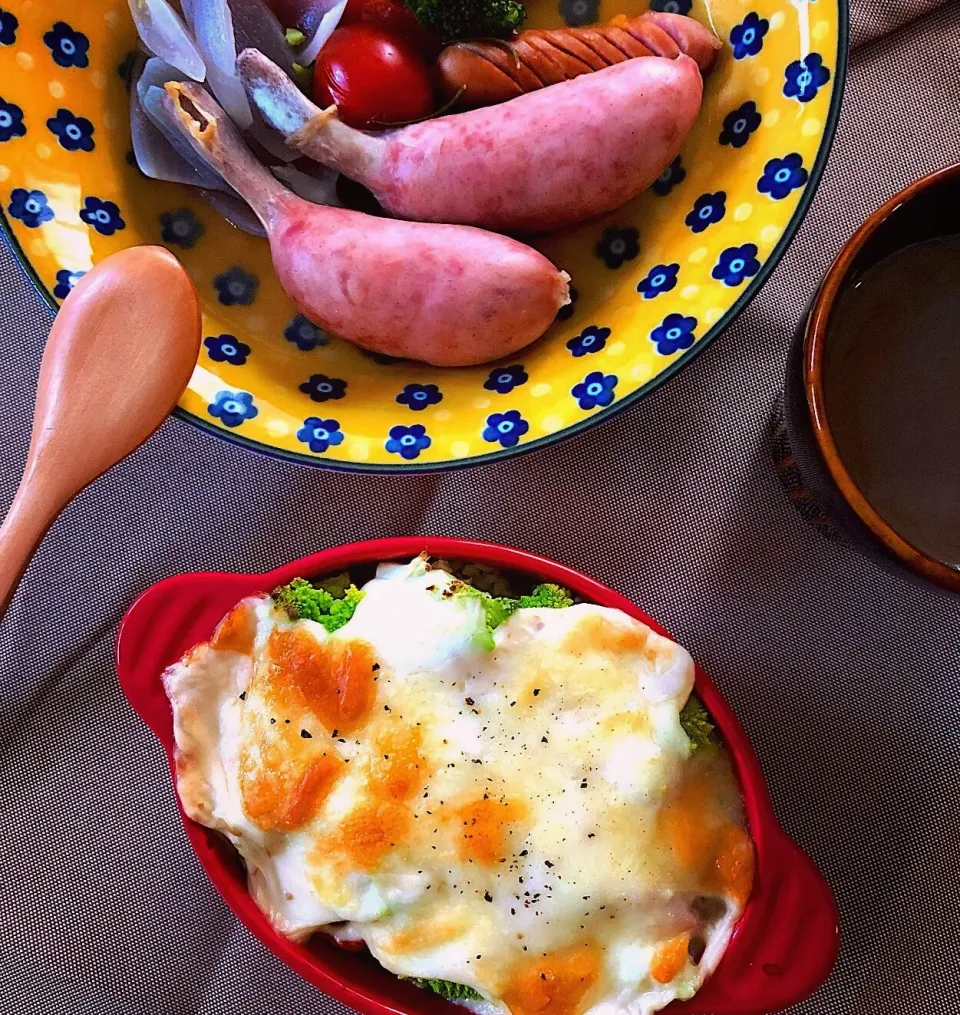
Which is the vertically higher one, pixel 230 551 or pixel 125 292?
pixel 125 292

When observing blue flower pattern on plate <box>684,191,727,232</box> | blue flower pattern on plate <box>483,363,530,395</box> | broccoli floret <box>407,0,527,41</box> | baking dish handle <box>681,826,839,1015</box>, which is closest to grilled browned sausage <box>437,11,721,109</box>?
broccoli floret <box>407,0,527,41</box>

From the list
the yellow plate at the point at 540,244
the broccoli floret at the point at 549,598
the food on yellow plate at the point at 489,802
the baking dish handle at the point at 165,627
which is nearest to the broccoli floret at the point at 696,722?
the food on yellow plate at the point at 489,802

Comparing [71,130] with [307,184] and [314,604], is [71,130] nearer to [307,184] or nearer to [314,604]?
[307,184]

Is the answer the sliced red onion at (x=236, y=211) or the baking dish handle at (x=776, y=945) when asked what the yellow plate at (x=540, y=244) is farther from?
the baking dish handle at (x=776, y=945)

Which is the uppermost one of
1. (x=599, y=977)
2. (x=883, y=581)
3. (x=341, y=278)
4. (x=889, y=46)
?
(x=889, y=46)

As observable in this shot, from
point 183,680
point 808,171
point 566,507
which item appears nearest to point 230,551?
point 183,680

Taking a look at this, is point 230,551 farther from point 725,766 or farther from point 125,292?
point 725,766

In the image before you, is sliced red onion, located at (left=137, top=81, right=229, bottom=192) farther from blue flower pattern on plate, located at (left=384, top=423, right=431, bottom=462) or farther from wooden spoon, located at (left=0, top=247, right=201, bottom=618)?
blue flower pattern on plate, located at (left=384, top=423, right=431, bottom=462)
